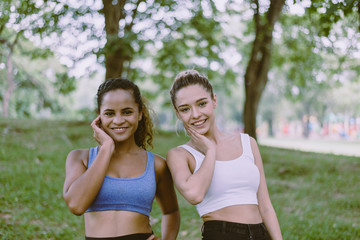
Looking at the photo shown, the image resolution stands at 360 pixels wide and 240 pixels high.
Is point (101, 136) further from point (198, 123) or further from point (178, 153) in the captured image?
point (198, 123)

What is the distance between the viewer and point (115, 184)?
2654mm

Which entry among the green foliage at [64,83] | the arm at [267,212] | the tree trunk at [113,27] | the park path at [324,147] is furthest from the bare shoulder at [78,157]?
the park path at [324,147]

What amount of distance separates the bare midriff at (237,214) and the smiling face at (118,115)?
941mm

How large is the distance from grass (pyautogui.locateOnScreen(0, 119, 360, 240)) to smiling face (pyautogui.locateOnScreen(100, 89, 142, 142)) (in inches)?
22.5

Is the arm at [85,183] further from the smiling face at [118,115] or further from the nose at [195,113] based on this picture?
the nose at [195,113]

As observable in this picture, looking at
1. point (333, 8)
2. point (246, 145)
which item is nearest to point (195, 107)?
point (246, 145)

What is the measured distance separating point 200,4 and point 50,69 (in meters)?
21.8

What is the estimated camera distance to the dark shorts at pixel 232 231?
261cm

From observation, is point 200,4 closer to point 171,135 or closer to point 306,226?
point 171,135

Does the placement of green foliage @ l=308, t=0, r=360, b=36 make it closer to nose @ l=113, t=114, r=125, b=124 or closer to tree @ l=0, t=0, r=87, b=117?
nose @ l=113, t=114, r=125, b=124

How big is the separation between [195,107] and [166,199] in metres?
0.83

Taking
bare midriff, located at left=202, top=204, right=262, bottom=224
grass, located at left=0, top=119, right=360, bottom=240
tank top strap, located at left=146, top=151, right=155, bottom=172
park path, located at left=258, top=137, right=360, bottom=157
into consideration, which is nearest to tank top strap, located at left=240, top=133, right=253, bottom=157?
bare midriff, located at left=202, top=204, right=262, bottom=224

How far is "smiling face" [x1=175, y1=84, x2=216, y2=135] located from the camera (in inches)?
115

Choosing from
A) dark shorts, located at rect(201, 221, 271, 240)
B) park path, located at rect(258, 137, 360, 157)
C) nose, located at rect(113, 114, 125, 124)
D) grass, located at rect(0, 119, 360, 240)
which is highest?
nose, located at rect(113, 114, 125, 124)
